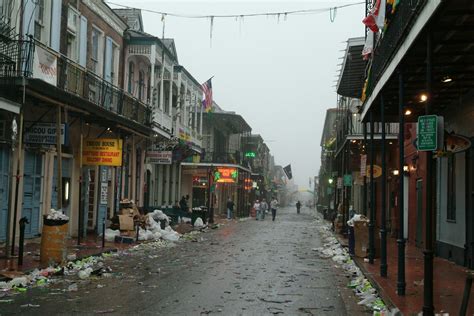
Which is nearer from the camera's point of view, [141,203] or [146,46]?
[146,46]

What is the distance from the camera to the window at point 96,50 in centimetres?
2326

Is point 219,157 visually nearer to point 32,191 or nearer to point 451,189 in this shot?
point 32,191

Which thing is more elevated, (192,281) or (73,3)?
(73,3)

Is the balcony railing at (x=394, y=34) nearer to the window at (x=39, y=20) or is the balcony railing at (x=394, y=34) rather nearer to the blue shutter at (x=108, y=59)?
the window at (x=39, y=20)

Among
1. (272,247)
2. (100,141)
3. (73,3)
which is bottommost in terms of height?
(272,247)

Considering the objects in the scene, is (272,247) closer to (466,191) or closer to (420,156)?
(420,156)

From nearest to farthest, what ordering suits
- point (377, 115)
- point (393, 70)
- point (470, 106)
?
point (393, 70) → point (470, 106) → point (377, 115)

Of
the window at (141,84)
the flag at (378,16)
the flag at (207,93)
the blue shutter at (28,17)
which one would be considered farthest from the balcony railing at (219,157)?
the flag at (378,16)

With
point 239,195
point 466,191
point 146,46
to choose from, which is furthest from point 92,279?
point 239,195

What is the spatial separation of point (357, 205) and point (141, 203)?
17973 mm

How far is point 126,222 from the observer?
22.5 meters

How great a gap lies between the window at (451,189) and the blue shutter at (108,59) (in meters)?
14.0

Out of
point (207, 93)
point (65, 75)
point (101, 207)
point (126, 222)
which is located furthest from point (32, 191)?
point (207, 93)

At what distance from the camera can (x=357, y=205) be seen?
42.1 metres
